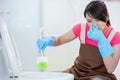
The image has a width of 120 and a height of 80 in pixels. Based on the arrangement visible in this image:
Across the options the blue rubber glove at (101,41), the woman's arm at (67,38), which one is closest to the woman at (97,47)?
the blue rubber glove at (101,41)

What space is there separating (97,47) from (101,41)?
87mm

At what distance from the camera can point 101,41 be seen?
1.34m

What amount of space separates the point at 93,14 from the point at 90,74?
1.11 ft

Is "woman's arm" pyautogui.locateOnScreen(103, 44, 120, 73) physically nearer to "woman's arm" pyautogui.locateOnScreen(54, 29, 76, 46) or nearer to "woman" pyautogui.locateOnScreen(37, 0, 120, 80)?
"woman" pyautogui.locateOnScreen(37, 0, 120, 80)

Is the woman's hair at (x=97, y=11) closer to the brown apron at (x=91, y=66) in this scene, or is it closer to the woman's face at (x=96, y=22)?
the woman's face at (x=96, y=22)

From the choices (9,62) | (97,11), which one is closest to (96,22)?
(97,11)

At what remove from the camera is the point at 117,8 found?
2504 millimetres

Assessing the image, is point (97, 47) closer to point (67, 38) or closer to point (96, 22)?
point (96, 22)

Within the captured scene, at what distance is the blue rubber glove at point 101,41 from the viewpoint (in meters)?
1.33

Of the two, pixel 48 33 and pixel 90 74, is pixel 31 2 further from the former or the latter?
pixel 90 74

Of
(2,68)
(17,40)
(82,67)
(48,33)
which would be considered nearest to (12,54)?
(2,68)

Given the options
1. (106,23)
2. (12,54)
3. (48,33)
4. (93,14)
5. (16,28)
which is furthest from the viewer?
(48,33)

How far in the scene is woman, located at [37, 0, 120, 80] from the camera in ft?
4.40

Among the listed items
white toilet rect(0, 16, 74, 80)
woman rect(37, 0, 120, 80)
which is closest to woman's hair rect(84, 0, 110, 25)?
woman rect(37, 0, 120, 80)
